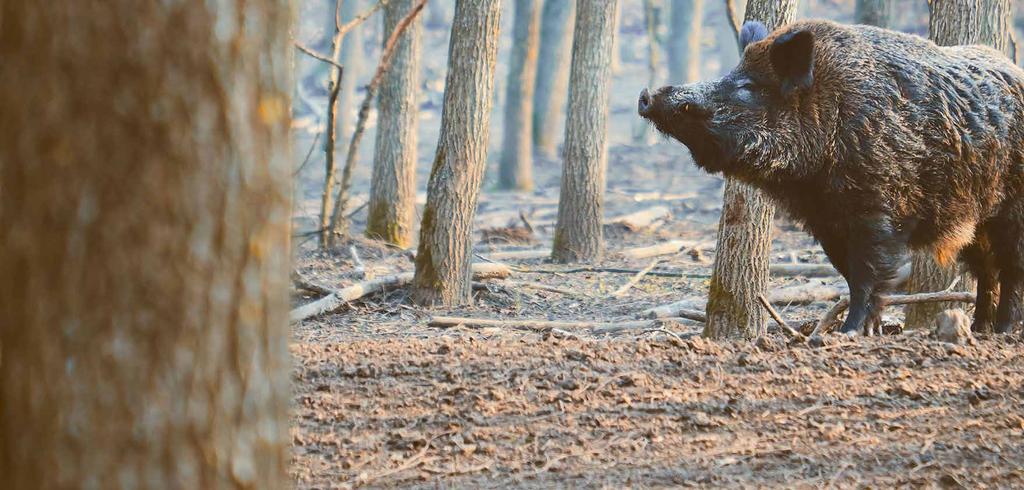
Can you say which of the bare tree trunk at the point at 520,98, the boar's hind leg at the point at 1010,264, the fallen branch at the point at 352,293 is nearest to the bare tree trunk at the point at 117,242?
the boar's hind leg at the point at 1010,264

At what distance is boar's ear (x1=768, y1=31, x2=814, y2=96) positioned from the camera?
6.98 m

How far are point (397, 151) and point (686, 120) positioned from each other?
7801 millimetres

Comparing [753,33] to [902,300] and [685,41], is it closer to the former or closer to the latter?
[902,300]

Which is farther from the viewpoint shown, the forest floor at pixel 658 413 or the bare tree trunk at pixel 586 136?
the bare tree trunk at pixel 586 136

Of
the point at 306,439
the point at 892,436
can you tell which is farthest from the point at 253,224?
the point at 892,436

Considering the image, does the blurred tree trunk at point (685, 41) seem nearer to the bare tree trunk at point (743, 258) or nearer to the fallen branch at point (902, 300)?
the bare tree trunk at point (743, 258)

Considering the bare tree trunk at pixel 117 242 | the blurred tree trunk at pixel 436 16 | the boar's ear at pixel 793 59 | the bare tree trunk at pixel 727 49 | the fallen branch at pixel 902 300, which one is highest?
the blurred tree trunk at pixel 436 16

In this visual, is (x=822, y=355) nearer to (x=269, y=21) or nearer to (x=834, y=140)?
(x=834, y=140)

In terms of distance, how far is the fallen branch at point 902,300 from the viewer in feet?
23.3

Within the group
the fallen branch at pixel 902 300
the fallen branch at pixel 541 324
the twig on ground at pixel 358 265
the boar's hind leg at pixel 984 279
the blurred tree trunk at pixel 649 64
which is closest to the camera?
the fallen branch at pixel 902 300

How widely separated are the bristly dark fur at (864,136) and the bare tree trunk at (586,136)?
22.4 ft

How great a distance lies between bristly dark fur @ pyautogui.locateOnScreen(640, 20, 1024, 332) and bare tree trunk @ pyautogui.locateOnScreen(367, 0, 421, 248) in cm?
768

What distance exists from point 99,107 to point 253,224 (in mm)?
369

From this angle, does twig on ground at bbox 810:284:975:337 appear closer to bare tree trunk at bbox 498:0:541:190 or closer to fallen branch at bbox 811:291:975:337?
fallen branch at bbox 811:291:975:337
